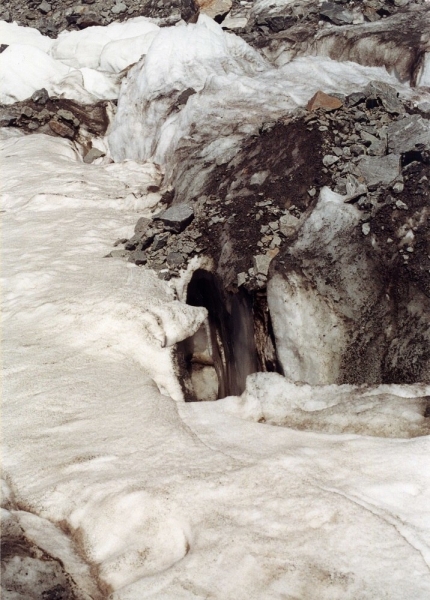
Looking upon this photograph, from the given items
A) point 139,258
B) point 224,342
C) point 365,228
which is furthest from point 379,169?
point 139,258

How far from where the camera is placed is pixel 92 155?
11.1m

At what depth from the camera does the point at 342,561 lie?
3.06 metres

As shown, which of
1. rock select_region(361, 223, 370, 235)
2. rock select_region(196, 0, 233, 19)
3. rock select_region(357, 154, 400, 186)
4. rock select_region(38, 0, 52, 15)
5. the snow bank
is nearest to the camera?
the snow bank

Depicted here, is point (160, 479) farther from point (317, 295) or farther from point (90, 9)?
point (90, 9)

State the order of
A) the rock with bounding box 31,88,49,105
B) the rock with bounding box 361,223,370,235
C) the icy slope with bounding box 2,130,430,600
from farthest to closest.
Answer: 1. the rock with bounding box 31,88,49,105
2. the rock with bounding box 361,223,370,235
3. the icy slope with bounding box 2,130,430,600

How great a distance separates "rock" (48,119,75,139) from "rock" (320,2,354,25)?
5584mm

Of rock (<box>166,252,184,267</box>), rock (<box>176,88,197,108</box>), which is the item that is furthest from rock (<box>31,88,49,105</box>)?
rock (<box>166,252,184,267</box>)

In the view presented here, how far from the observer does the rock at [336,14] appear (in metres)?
11.6

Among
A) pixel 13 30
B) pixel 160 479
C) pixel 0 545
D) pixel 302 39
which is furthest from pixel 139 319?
pixel 13 30

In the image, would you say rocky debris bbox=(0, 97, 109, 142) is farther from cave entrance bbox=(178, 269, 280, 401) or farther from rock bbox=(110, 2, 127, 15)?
cave entrance bbox=(178, 269, 280, 401)

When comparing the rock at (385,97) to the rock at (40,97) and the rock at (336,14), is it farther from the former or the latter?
the rock at (40,97)

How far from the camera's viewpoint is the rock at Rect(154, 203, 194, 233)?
279 inches

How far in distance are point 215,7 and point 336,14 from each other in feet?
10.8

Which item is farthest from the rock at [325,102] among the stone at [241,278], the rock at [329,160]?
the stone at [241,278]
